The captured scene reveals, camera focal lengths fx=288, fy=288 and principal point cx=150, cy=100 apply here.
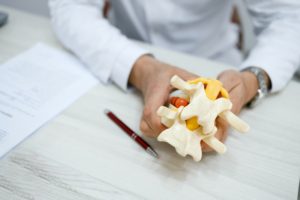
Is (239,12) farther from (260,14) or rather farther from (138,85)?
(138,85)

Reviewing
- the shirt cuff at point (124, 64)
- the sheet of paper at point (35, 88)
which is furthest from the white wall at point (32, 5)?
the shirt cuff at point (124, 64)

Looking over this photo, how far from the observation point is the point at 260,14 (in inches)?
29.1

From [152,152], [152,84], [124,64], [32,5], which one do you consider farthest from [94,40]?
[32,5]

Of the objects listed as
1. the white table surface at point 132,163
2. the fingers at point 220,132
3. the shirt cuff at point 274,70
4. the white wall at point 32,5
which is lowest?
the white wall at point 32,5

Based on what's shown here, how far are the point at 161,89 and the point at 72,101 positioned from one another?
180 millimetres

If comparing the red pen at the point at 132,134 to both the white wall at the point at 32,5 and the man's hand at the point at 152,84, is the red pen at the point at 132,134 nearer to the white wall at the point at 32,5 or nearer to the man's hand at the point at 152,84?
the man's hand at the point at 152,84

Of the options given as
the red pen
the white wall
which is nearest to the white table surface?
the red pen

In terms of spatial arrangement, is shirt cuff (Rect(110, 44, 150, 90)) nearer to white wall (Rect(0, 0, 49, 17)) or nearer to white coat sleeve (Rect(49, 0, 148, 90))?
white coat sleeve (Rect(49, 0, 148, 90))

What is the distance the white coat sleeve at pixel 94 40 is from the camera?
61 cm

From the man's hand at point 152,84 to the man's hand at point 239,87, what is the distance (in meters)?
0.06

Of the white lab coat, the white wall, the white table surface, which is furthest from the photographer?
the white wall

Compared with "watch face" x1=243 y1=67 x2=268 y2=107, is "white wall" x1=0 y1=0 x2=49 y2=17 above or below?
below

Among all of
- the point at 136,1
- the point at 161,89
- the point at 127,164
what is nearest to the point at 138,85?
the point at 161,89

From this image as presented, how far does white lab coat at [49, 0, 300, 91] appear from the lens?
2.04ft
